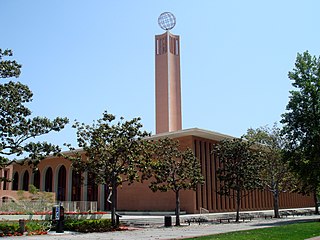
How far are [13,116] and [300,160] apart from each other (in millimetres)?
22113

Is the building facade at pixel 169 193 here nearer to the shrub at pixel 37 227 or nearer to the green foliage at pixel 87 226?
the green foliage at pixel 87 226

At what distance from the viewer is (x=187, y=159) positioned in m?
30.1

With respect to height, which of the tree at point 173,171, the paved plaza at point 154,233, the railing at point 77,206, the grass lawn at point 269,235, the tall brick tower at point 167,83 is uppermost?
the tall brick tower at point 167,83

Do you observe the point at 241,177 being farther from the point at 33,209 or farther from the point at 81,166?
the point at 33,209

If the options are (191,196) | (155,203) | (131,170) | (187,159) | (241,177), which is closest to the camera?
(131,170)

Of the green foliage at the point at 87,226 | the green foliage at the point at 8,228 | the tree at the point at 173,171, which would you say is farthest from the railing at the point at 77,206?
the green foliage at the point at 8,228

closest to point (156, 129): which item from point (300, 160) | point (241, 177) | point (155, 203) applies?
point (155, 203)

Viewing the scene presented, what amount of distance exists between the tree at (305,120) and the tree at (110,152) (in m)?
12.7

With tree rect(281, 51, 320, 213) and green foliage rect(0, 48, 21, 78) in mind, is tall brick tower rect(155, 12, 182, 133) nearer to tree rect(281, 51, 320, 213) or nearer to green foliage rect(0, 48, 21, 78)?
tree rect(281, 51, 320, 213)

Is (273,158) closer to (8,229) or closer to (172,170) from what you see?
(172,170)

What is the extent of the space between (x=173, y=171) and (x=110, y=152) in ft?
20.1

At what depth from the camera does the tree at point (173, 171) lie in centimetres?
2883

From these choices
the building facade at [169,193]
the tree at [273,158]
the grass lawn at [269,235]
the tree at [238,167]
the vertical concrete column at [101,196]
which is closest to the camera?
the grass lawn at [269,235]

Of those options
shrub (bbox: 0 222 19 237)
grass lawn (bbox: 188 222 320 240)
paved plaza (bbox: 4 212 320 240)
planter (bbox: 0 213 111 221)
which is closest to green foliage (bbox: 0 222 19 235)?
shrub (bbox: 0 222 19 237)
